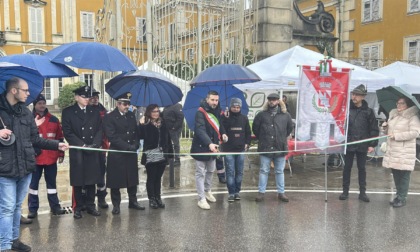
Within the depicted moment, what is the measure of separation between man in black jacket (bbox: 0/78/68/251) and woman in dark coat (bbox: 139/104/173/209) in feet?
6.32

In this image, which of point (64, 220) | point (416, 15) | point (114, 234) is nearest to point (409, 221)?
point (114, 234)

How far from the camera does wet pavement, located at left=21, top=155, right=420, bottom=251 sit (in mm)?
4902

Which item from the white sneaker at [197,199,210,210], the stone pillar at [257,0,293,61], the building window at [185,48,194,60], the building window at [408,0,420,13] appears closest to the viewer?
the white sneaker at [197,199,210,210]

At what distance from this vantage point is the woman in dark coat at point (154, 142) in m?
6.16

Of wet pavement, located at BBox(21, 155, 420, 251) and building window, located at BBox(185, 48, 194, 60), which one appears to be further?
building window, located at BBox(185, 48, 194, 60)

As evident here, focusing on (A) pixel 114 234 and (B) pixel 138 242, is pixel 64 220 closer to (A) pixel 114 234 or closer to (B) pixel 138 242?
(A) pixel 114 234

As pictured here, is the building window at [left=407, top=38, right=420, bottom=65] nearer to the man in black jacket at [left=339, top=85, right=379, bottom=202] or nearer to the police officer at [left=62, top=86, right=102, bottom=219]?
the man in black jacket at [left=339, top=85, right=379, bottom=202]

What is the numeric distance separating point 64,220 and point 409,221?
4.85 m

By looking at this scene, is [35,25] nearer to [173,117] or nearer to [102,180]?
[173,117]

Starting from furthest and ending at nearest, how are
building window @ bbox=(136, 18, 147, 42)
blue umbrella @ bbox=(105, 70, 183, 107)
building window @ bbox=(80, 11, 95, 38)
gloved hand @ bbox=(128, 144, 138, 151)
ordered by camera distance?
building window @ bbox=(80, 11, 95, 38), building window @ bbox=(136, 18, 147, 42), blue umbrella @ bbox=(105, 70, 183, 107), gloved hand @ bbox=(128, 144, 138, 151)

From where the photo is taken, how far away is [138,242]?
4957mm

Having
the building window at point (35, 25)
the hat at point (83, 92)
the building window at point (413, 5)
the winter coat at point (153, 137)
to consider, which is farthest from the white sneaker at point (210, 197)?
the building window at point (35, 25)

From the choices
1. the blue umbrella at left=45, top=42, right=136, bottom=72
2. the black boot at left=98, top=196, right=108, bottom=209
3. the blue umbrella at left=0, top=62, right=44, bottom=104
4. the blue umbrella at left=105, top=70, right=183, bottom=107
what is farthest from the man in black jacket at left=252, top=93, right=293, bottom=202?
the blue umbrella at left=0, top=62, right=44, bottom=104

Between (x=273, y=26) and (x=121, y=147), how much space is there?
267 inches
